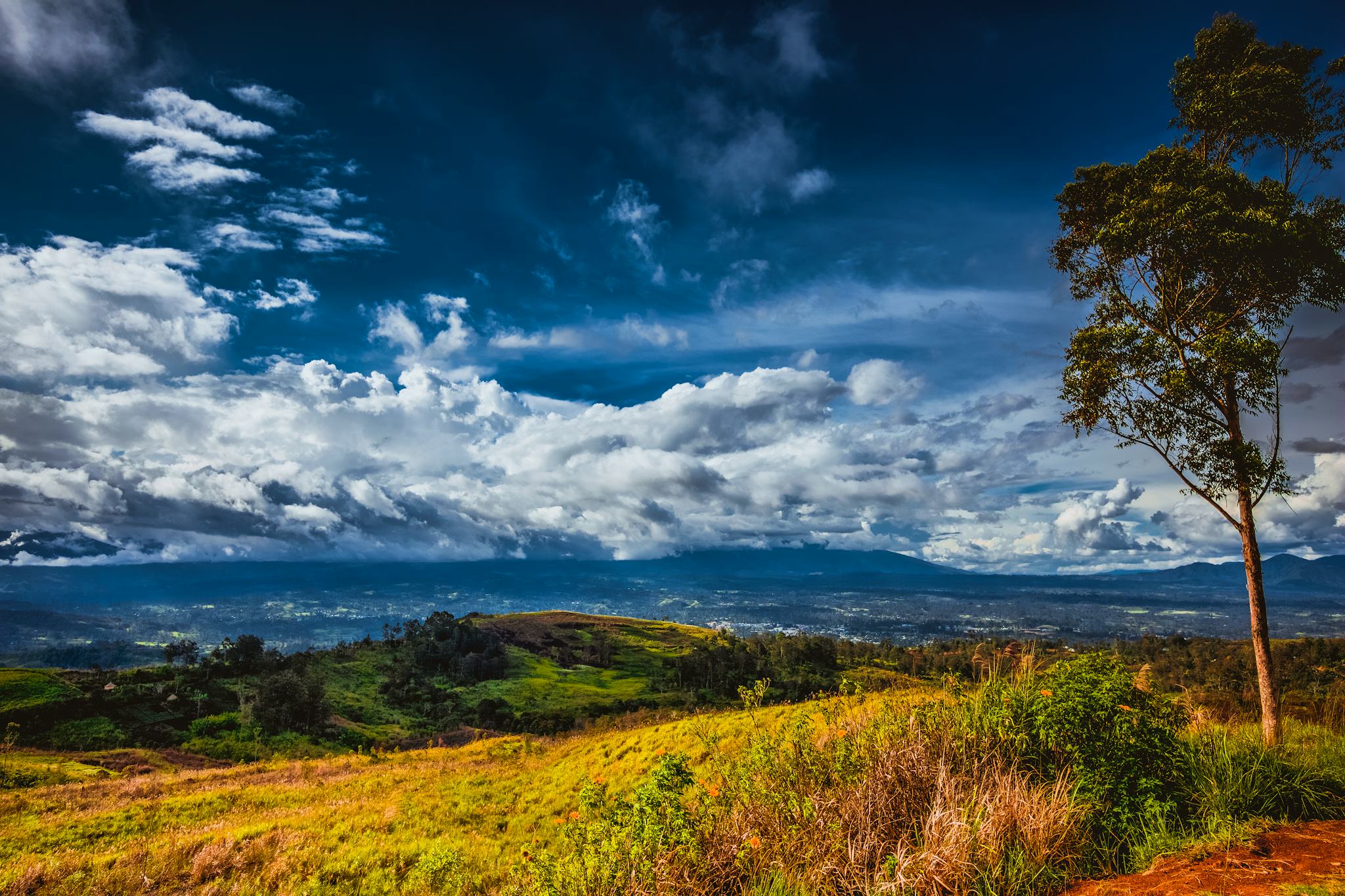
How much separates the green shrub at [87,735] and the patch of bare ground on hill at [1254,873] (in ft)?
201

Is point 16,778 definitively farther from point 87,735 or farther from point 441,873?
point 441,873

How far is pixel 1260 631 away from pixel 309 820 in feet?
86.8

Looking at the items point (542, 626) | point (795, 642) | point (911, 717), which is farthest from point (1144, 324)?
point (542, 626)

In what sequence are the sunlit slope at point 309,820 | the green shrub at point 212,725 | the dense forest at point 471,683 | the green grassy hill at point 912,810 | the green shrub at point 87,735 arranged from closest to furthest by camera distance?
1. the green grassy hill at point 912,810
2. the sunlit slope at point 309,820
3. the dense forest at point 471,683
4. the green shrub at point 87,735
5. the green shrub at point 212,725

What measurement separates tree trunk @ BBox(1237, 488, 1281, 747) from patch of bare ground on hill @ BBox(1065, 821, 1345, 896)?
554 cm

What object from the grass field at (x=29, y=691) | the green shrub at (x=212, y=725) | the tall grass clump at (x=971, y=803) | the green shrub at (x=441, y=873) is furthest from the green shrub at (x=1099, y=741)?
the grass field at (x=29, y=691)

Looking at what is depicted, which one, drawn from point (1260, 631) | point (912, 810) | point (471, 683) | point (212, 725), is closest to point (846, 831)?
point (912, 810)

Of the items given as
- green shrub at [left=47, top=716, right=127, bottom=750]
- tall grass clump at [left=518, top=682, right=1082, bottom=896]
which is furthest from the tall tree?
green shrub at [left=47, top=716, right=127, bottom=750]

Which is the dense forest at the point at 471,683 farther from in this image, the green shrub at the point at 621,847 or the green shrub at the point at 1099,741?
the green shrub at the point at 621,847

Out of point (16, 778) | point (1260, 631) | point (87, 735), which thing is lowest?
point (87, 735)

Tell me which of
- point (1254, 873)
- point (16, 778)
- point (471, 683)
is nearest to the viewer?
point (1254, 873)

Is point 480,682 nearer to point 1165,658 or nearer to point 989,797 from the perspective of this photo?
point 1165,658

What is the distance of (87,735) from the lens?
→ 43.8 metres

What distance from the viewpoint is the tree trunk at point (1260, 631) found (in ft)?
37.4
